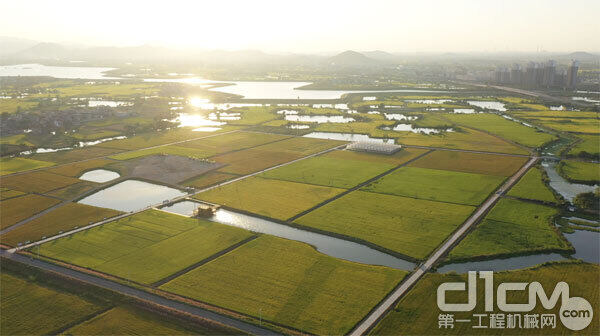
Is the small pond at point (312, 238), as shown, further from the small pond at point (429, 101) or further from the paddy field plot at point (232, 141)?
the small pond at point (429, 101)

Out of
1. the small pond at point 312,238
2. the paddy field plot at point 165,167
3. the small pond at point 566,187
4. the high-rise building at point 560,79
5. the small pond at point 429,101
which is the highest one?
the high-rise building at point 560,79

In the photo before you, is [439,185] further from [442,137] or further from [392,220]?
[442,137]

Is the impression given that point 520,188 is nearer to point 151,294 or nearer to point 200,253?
point 200,253

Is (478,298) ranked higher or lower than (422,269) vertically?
lower

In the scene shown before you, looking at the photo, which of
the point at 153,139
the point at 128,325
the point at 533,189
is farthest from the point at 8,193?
the point at 533,189

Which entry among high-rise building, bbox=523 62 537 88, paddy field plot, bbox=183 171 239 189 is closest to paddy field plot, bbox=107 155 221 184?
paddy field plot, bbox=183 171 239 189

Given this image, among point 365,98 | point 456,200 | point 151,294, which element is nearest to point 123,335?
point 151,294

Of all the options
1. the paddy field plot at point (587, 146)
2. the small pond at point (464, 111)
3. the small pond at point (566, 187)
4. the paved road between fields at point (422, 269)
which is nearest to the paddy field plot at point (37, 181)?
the paved road between fields at point (422, 269)
